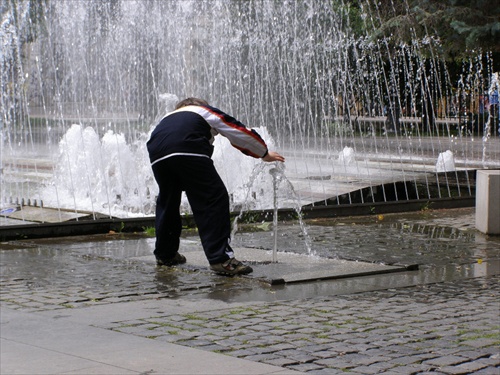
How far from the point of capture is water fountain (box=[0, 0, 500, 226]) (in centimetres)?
1366

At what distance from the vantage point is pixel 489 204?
10414 millimetres

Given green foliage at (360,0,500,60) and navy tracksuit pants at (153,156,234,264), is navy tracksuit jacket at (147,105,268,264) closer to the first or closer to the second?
navy tracksuit pants at (153,156,234,264)

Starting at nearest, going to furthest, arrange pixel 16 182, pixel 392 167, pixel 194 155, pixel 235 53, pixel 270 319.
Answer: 1. pixel 270 319
2. pixel 194 155
3. pixel 16 182
4. pixel 392 167
5. pixel 235 53

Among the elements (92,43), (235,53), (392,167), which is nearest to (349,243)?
(392,167)

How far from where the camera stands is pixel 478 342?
549cm

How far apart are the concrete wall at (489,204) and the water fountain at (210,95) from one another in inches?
78.7

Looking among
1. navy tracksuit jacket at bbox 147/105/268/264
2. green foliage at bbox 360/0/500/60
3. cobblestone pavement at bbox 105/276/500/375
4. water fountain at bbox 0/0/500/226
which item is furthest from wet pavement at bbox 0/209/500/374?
green foliage at bbox 360/0/500/60

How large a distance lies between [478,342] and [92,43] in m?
24.4

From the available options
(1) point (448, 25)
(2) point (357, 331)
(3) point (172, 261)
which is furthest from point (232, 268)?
(1) point (448, 25)

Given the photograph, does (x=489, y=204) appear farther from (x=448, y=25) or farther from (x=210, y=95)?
(x=448, y=25)

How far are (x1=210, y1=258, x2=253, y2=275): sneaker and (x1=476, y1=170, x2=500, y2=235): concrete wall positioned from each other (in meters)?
3.69

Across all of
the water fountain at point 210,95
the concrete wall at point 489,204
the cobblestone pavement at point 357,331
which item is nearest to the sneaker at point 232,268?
the cobblestone pavement at point 357,331

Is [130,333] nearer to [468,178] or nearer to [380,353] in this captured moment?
[380,353]

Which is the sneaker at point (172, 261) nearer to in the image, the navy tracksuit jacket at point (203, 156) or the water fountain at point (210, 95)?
the navy tracksuit jacket at point (203, 156)
